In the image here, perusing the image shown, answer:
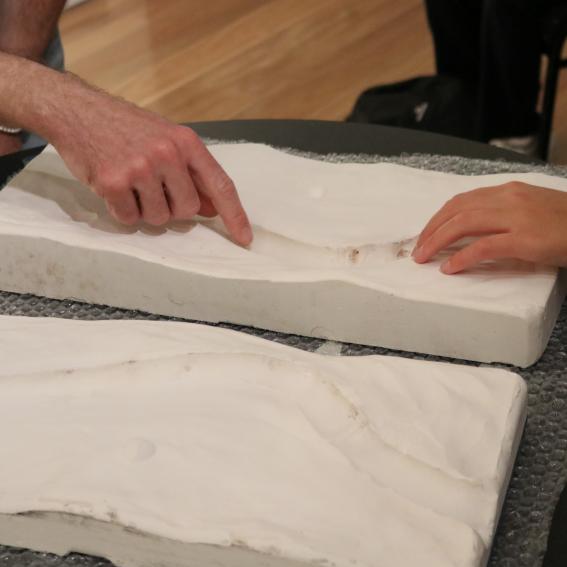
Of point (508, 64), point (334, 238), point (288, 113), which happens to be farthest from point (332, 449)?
point (288, 113)

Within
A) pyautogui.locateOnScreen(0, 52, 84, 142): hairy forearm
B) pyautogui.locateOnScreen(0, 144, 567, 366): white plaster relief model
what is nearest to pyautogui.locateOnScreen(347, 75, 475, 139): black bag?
pyautogui.locateOnScreen(0, 144, 567, 366): white plaster relief model

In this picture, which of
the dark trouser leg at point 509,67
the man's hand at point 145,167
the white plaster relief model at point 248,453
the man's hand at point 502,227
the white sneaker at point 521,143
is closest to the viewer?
the white plaster relief model at point 248,453

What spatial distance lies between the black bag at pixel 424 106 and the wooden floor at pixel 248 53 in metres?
0.30

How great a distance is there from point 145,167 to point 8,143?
0.52 m

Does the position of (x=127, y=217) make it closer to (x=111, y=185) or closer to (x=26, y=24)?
(x=111, y=185)

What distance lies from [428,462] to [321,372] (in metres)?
0.15

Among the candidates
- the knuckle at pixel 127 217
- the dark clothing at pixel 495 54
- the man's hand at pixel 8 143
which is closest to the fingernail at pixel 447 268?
the knuckle at pixel 127 217

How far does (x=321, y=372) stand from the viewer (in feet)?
3.29

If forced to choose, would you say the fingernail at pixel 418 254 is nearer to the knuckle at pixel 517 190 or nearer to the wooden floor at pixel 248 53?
the knuckle at pixel 517 190

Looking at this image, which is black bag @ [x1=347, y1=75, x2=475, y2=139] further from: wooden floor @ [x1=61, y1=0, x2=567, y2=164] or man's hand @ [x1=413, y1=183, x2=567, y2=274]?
man's hand @ [x1=413, y1=183, x2=567, y2=274]

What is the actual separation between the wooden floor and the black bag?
0.30m

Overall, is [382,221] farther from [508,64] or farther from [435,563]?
[508,64]

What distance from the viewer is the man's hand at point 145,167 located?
119 centimetres

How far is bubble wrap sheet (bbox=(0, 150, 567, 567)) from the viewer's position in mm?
933
